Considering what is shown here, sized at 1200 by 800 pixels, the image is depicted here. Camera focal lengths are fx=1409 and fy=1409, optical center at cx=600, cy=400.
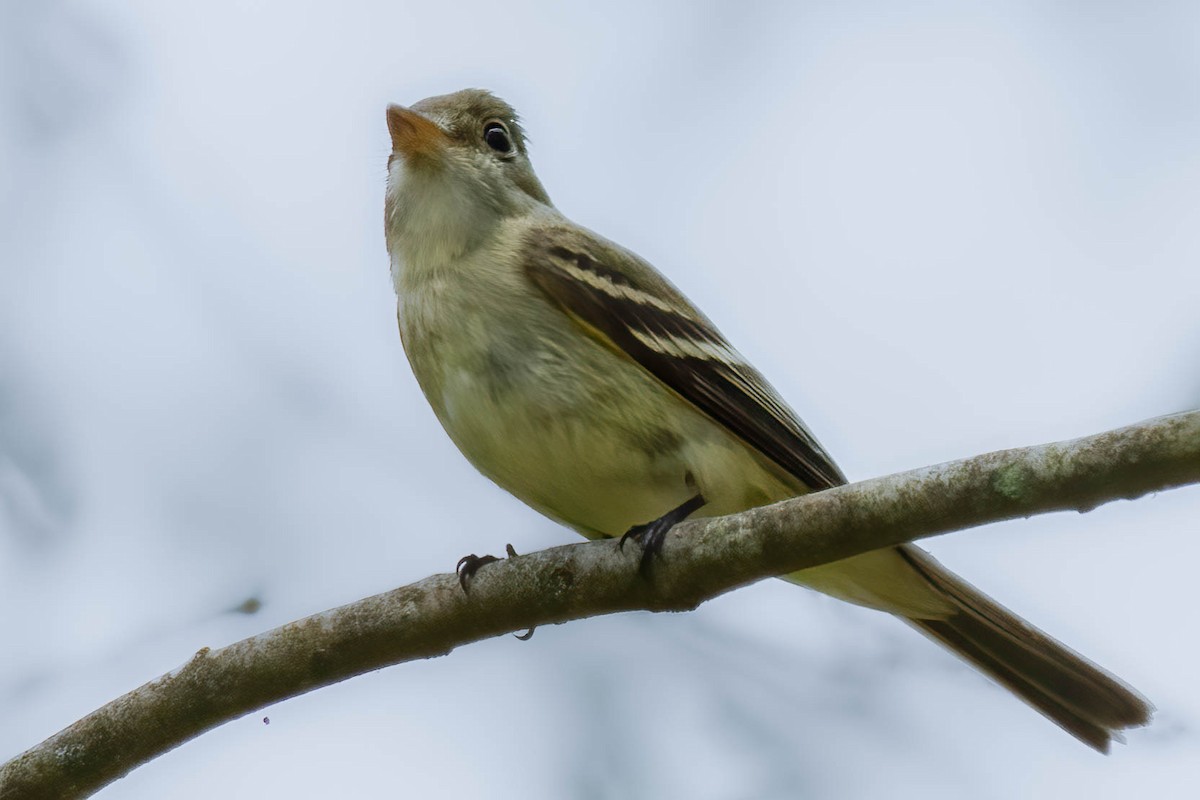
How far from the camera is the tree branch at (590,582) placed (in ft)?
10.7

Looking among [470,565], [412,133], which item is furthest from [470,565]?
[412,133]

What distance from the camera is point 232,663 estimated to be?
12.6 feet

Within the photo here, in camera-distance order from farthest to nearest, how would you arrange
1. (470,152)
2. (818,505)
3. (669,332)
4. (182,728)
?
1. (470,152)
2. (669,332)
3. (182,728)
4. (818,505)

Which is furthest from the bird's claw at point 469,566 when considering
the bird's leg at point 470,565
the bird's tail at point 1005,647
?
the bird's tail at point 1005,647

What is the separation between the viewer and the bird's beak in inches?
209

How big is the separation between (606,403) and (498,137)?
65.3 inches

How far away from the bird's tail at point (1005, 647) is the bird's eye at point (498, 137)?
2.12 m

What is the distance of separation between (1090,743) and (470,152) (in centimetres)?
317

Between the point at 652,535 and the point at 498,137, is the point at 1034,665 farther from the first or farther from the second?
the point at 498,137

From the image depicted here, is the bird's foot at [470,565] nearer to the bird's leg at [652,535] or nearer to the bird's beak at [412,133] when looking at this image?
the bird's leg at [652,535]

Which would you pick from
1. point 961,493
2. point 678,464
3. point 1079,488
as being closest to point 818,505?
point 961,493

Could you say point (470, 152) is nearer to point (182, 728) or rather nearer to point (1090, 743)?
point (182, 728)

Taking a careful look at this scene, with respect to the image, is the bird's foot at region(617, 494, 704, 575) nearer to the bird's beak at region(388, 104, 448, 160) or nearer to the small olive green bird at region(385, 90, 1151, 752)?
the small olive green bird at region(385, 90, 1151, 752)

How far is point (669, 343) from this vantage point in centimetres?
496
